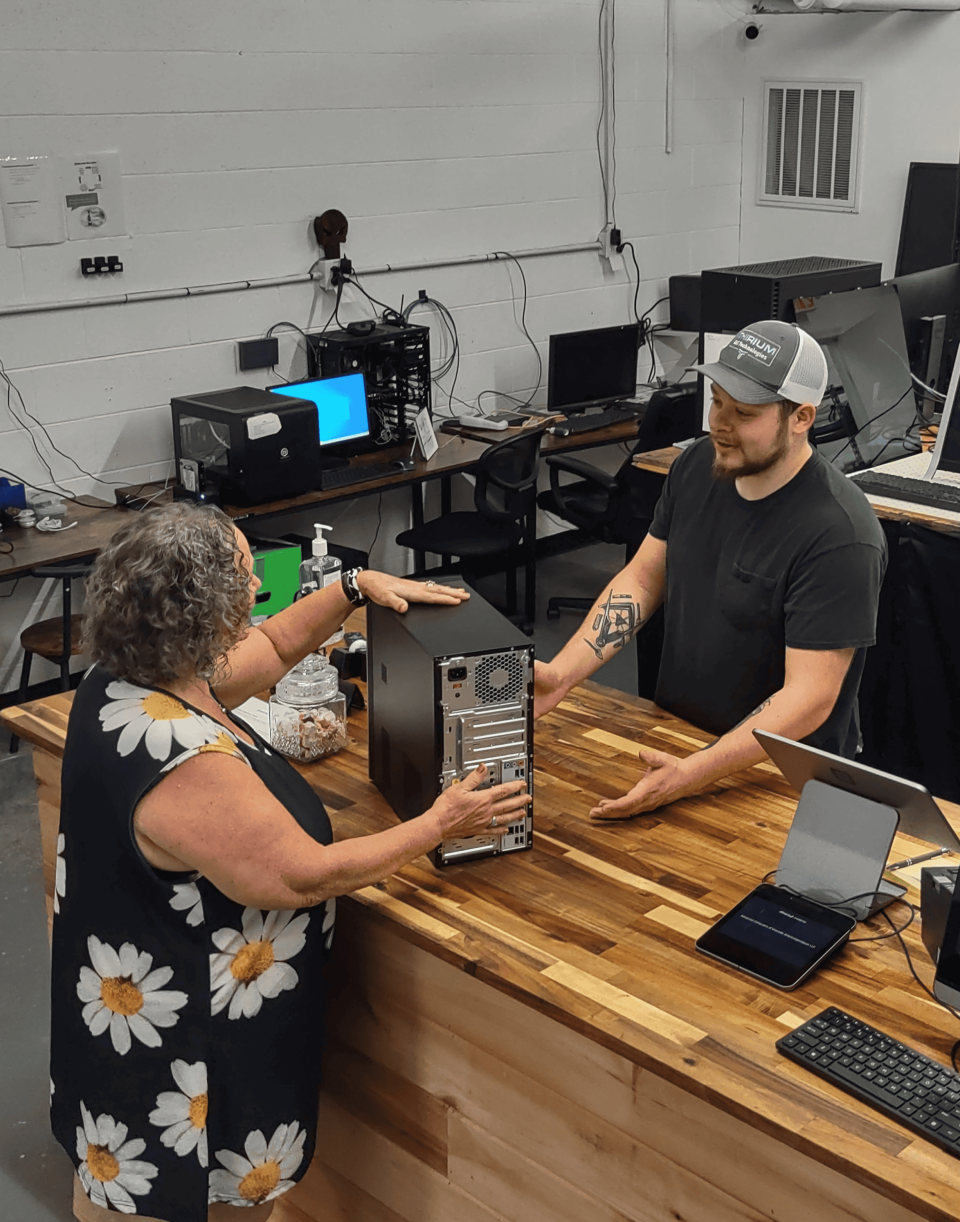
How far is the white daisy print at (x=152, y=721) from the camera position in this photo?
164cm

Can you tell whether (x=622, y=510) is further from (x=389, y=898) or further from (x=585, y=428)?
(x=389, y=898)

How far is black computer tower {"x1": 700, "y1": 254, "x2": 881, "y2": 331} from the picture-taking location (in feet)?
13.7

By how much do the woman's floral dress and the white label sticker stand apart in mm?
2942

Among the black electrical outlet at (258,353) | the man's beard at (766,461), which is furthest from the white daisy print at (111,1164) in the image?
the black electrical outlet at (258,353)

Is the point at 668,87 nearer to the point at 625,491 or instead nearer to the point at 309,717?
the point at 625,491

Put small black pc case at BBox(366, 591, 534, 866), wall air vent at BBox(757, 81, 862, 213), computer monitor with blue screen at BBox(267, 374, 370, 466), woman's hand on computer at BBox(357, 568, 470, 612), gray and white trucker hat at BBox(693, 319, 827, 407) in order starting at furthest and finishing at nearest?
wall air vent at BBox(757, 81, 862, 213) < computer monitor with blue screen at BBox(267, 374, 370, 466) < gray and white trucker hat at BBox(693, 319, 827, 407) < woman's hand on computer at BBox(357, 568, 470, 612) < small black pc case at BBox(366, 591, 534, 866)

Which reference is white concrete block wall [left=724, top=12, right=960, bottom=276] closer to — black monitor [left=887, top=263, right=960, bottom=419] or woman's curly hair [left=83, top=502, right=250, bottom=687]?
black monitor [left=887, top=263, right=960, bottom=419]

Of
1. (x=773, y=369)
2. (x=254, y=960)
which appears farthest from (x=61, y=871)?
(x=773, y=369)

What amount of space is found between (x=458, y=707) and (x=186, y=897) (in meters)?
0.45

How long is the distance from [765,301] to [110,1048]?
3219mm

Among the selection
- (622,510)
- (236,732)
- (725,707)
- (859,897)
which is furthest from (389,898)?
(622,510)

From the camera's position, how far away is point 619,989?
1.66 meters

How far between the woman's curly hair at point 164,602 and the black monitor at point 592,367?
4379mm

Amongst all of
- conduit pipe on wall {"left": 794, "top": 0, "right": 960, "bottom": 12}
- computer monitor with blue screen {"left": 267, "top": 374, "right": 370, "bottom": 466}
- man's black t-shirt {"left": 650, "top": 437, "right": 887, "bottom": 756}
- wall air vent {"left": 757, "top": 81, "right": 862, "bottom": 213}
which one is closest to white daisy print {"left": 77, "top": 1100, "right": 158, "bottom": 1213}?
man's black t-shirt {"left": 650, "top": 437, "right": 887, "bottom": 756}
